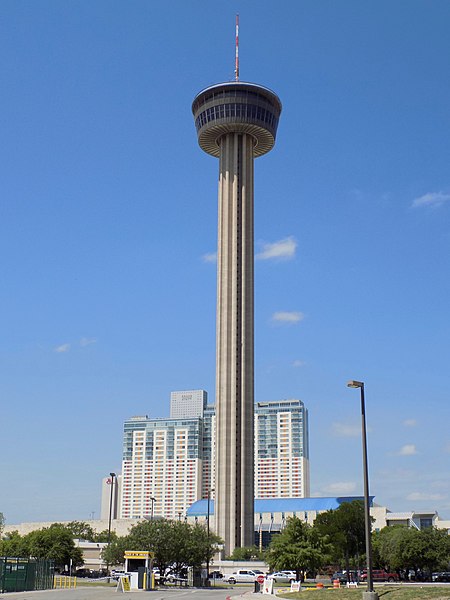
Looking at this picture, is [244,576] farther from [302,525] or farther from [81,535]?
[81,535]

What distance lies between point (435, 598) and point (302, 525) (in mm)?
47879

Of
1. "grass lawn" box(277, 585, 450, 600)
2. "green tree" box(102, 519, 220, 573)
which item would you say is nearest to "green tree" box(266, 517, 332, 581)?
"green tree" box(102, 519, 220, 573)

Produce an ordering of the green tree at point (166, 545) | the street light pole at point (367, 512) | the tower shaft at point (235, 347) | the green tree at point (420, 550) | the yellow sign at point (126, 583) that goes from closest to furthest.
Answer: the street light pole at point (367, 512) < the yellow sign at point (126, 583) < the green tree at point (166, 545) < the green tree at point (420, 550) < the tower shaft at point (235, 347)

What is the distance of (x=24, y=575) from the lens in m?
58.7

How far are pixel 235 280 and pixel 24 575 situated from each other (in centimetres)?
9940

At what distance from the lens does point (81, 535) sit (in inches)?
6619

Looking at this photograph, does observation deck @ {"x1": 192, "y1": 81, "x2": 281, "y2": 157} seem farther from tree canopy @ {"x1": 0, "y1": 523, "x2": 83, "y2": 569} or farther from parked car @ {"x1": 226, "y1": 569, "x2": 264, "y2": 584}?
parked car @ {"x1": 226, "y1": 569, "x2": 264, "y2": 584}

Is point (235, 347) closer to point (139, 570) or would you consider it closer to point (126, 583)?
point (139, 570)

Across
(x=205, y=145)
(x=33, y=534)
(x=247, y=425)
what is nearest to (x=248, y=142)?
(x=205, y=145)

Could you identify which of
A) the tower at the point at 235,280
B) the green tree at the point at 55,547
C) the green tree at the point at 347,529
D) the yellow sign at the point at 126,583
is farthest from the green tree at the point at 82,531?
the yellow sign at the point at 126,583

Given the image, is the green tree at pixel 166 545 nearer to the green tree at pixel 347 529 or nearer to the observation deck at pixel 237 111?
the green tree at pixel 347 529

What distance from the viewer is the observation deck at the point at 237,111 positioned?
6122 inches

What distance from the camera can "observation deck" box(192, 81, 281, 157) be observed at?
510 feet

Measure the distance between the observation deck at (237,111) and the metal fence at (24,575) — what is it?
4383 inches
